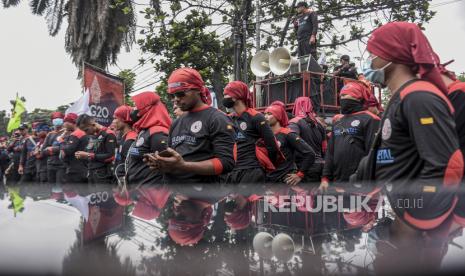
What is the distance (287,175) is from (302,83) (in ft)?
14.6

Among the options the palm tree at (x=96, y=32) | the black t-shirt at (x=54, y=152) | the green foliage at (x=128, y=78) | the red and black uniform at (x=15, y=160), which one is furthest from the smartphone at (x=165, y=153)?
the green foliage at (x=128, y=78)

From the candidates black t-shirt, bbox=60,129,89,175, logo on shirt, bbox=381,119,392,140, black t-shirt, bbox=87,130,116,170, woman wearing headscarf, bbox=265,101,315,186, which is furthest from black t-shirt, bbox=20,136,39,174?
logo on shirt, bbox=381,119,392,140

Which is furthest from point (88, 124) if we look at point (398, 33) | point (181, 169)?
point (398, 33)

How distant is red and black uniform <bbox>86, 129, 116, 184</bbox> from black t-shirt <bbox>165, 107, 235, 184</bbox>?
442cm

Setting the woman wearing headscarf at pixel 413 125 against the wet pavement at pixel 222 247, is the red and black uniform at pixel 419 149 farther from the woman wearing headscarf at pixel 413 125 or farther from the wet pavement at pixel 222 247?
the wet pavement at pixel 222 247

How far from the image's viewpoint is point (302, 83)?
9625 mm

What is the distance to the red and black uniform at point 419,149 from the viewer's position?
1555mm

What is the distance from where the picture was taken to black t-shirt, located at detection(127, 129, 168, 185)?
382 centimetres

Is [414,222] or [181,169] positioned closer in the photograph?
[414,222]

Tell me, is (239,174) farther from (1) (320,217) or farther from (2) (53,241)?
(2) (53,241)

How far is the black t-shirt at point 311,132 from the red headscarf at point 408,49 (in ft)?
14.2

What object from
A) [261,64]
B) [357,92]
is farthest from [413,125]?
[261,64]

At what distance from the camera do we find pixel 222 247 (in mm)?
926

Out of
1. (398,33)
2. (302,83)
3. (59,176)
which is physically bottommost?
(59,176)
